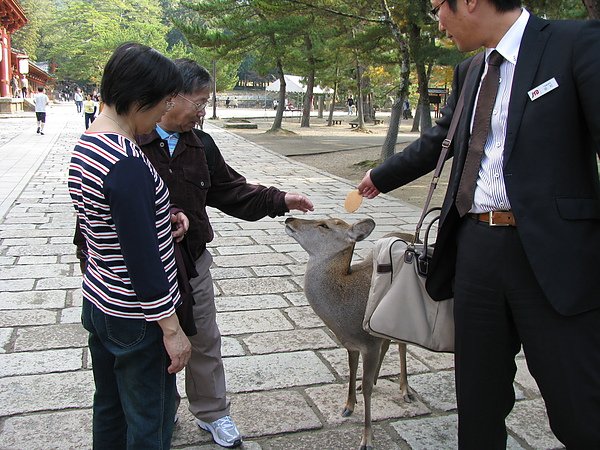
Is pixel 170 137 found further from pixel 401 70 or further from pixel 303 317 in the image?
pixel 401 70

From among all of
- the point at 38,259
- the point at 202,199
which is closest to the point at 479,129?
the point at 202,199

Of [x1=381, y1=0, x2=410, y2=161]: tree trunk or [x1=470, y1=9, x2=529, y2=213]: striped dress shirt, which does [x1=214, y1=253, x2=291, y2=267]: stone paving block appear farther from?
[x1=381, y1=0, x2=410, y2=161]: tree trunk

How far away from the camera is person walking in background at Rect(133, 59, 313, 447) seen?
2549 mm

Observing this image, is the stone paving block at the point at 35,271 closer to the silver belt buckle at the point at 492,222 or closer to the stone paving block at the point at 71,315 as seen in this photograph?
the stone paving block at the point at 71,315

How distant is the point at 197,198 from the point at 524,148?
4.44ft

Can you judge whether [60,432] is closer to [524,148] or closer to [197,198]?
[197,198]

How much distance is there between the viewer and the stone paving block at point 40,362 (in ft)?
11.4

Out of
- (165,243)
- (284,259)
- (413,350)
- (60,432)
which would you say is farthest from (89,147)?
(284,259)

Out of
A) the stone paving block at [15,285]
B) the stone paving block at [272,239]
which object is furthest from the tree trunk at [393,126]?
the stone paving block at [15,285]

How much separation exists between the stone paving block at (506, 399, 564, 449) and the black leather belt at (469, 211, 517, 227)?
1.40 meters

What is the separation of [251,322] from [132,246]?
268 cm

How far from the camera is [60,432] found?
286cm

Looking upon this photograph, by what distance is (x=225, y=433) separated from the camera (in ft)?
9.08

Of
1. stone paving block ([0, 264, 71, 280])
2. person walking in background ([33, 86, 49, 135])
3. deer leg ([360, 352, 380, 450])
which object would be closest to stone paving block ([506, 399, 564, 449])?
deer leg ([360, 352, 380, 450])
